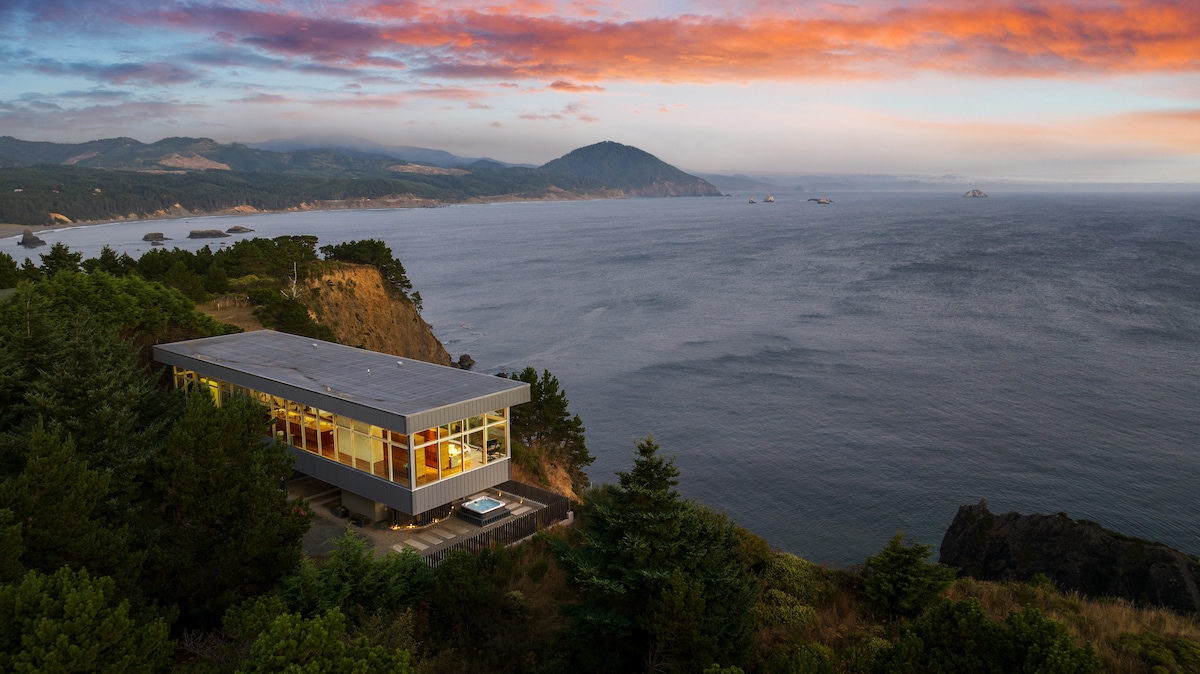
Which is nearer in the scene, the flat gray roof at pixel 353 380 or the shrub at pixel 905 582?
the shrub at pixel 905 582

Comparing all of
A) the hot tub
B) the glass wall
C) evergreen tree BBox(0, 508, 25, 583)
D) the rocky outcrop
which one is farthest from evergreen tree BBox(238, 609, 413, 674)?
the rocky outcrop

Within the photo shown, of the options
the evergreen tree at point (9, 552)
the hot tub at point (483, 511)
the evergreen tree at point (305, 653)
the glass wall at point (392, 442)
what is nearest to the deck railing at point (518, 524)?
the hot tub at point (483, 511)

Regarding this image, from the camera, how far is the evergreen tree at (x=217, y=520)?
13.7 m

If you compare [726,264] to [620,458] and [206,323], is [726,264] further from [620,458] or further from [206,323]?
[206,323]

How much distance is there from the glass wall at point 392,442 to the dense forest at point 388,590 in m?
2.95

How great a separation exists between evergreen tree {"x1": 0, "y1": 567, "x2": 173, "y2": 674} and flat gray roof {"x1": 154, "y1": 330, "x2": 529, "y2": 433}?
8.63 metres

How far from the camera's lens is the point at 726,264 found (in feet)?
394

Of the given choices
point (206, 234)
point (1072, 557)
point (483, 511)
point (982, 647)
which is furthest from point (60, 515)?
point (206, 234)

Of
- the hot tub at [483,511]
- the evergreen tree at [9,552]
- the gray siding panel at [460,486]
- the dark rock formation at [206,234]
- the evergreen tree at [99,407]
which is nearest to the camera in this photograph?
the evergreen tree at [9,552]

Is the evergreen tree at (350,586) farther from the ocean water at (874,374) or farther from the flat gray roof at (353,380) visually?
the ocean water at (874,374)

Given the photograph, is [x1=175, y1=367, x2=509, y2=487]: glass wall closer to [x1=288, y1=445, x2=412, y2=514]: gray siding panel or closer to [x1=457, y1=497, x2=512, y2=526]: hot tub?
[x1=288, y1=445, x2=412, y2=514]: gray siding panel

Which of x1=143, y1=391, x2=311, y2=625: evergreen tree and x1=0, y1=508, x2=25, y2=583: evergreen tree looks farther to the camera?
x1=143, y1=391, x2=311, y2=625: evergreen tree

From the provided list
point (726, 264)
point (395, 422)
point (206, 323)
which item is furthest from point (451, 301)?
point (395, 422)

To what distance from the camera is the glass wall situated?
60.6 feet
